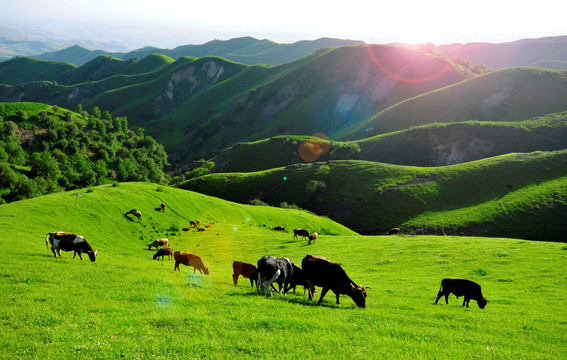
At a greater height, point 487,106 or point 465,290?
point 487,106

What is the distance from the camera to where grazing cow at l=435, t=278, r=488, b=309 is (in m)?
21.3

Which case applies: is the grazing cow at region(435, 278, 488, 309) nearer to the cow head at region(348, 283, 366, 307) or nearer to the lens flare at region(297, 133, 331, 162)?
the cow head at region(348, 283, 366, 307)

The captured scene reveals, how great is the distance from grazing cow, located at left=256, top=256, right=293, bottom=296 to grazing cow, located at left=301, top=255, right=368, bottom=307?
59.2 inches

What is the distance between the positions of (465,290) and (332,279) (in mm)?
9434

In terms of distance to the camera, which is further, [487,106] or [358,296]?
[487,106]

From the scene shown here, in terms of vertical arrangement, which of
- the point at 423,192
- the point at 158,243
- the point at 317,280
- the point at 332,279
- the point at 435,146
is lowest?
the point at 423,192

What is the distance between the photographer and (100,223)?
44.7m

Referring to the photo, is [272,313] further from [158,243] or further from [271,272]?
[158,243]

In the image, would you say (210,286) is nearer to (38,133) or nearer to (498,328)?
(498,328)

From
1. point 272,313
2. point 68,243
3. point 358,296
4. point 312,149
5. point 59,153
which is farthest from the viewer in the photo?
point 312,149

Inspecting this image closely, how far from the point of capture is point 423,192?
103500 millimetres

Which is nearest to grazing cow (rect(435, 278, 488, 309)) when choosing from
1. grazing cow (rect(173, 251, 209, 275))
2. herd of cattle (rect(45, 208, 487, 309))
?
herd of cattle (rect(45, 208, 487, 309))

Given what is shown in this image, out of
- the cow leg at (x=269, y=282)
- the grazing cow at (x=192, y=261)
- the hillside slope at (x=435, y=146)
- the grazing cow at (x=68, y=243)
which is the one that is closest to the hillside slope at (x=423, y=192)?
the hillside slope at (x=435, y=146)

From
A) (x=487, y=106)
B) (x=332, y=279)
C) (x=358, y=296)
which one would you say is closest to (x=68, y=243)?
(x=332, y=279)
